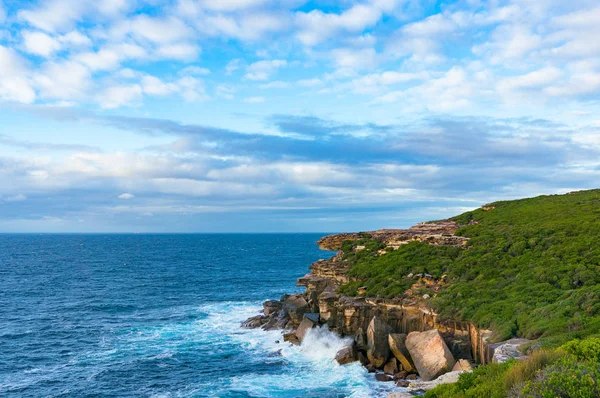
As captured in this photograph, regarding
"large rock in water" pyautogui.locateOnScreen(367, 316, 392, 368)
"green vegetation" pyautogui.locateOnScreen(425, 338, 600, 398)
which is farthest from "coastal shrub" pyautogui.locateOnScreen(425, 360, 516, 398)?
"large rock in water" pyautogui.locateOnScreen(367, 316, 392, 368)

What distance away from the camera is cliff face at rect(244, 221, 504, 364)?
33053 mm

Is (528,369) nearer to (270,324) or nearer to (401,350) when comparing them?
(401,350)

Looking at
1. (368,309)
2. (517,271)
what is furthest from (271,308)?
(517,271)

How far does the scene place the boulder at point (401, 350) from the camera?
33.0 meters

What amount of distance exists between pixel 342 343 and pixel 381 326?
6.11 metres

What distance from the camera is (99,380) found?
35781 millimetres

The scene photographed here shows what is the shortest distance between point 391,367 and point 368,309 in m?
7.74

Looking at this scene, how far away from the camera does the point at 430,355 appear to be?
30719mm

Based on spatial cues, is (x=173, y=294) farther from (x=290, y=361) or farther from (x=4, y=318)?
(x=290, y=361)

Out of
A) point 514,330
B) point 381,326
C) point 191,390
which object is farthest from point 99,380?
point 514,330

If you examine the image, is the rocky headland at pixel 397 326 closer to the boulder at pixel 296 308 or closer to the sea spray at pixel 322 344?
the boulder at pixel 296 308

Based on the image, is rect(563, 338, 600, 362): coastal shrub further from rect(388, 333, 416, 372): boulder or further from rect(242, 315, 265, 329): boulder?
rect(242, 315, 265, 329): boulder

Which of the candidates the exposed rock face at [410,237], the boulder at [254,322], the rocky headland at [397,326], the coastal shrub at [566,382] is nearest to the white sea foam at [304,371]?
the rocky headland at [397,326]

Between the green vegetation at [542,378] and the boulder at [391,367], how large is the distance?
1512cm
